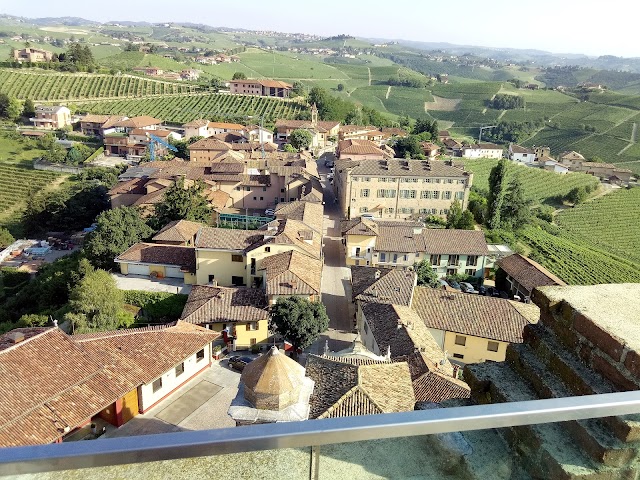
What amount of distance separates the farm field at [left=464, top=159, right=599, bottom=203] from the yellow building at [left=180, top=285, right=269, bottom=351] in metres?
42.9

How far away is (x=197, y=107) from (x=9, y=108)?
27706mm

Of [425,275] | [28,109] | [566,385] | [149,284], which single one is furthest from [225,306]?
[28,109]

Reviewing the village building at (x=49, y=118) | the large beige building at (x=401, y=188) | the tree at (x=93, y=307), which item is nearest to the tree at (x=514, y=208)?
the large beige building at (x=401, y=188)

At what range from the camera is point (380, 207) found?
42750 millimetres

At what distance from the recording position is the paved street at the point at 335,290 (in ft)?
80.5

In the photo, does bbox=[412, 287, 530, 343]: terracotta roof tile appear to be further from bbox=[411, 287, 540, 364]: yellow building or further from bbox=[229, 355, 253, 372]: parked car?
bbox=[229, 355, 253, 372]: parked car

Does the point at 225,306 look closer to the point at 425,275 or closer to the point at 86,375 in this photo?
the point at 86,375

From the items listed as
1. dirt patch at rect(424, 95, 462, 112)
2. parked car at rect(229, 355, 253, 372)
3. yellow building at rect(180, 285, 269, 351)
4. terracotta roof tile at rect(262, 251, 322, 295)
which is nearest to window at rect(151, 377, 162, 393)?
parked car at rect(229, 355, 253, 372)

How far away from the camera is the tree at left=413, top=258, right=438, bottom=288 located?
30922mm

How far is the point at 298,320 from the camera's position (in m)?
21.6

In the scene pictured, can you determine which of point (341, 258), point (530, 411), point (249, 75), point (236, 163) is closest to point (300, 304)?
point (341, 258)

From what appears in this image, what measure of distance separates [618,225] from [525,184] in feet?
40.8

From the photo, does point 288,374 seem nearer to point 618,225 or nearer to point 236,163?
point 236,163

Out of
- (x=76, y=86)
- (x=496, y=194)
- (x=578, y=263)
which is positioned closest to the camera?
(x=578, y=263)
